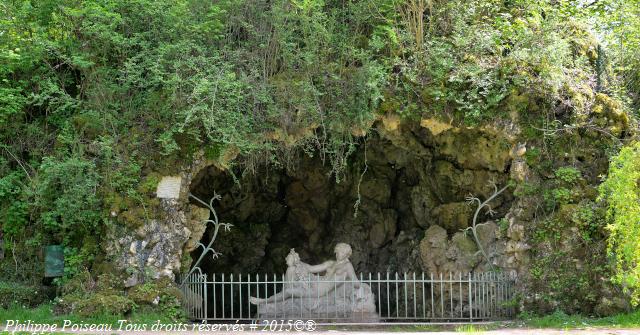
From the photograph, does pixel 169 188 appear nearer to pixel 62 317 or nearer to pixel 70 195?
pixel 70 195

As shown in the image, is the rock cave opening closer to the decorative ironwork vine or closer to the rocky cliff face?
the rocky cliff face

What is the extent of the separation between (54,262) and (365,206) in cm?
510

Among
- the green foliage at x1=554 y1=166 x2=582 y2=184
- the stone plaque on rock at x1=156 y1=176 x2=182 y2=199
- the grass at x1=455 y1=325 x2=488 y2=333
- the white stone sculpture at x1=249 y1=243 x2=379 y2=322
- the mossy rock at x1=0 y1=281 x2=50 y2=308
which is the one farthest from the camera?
the white stone sculpture at x1=249 y1=243 x2=379 y2=322

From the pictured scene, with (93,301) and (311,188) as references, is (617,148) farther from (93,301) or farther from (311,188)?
(93,301)

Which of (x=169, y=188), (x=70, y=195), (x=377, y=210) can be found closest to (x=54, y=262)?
(x=70, y=195)

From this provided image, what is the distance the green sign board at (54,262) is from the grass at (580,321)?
6055 millimetres

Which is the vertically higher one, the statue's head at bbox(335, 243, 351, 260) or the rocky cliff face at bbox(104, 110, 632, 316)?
the rocky cliff face at bbox(104, 110, 632, 316)

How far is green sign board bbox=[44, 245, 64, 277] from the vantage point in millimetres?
9891

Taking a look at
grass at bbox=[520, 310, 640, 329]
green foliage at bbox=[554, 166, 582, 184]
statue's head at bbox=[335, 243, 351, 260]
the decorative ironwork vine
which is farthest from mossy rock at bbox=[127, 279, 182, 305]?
green foliage at bbox=[554, 166, 582, 184]

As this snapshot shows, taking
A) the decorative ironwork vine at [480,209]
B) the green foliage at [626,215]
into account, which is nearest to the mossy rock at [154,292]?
the decorative ironwork vine at [480,209]

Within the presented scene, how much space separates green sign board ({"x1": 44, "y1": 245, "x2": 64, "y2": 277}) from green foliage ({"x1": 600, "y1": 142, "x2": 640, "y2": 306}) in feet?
22.7

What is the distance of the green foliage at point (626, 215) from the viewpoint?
8242mm

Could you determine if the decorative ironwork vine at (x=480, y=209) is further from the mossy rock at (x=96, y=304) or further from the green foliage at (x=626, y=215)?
the mossy rock at (x=96, y=304)

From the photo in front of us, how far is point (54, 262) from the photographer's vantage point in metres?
9.91
